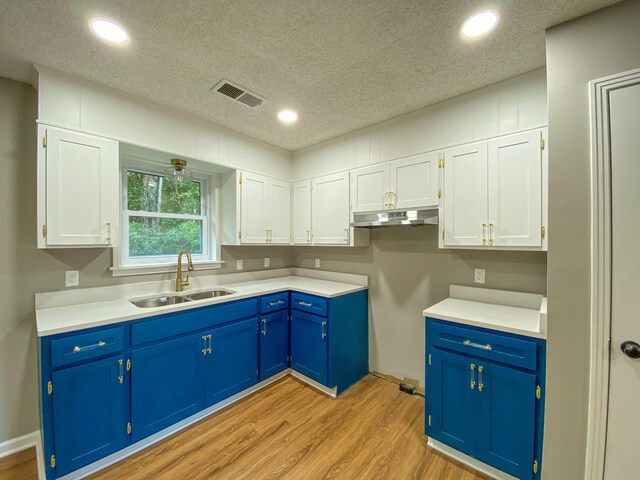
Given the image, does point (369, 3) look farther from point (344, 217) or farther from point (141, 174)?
point (141, 174)

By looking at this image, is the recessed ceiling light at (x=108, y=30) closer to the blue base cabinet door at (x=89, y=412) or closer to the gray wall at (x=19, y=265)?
the gray wall at (x=19, y=265)

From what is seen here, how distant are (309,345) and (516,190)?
6.97 feet

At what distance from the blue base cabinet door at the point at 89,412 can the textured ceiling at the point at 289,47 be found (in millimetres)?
1866

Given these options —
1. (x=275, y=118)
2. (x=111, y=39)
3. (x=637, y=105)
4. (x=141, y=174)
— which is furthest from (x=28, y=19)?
(x=637, y=105)

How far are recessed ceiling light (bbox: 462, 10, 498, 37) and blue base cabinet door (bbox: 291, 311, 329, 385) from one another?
2248 millimetres

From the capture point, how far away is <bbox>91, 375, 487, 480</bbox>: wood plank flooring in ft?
5.38

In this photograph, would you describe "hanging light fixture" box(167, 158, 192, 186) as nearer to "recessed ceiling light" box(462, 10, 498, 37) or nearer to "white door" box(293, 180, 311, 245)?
"white door" box(293, 180, 311, 245)

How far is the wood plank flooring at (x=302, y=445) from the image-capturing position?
1.64 meters

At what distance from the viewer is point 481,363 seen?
1.64m

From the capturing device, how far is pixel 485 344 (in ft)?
5.30

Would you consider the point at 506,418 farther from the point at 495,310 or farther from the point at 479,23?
the point at 479,23

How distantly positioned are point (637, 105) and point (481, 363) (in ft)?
4.93

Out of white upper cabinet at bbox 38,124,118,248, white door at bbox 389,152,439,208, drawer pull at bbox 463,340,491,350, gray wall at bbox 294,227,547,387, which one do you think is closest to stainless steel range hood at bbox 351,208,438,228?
white door at bbox 389,152,439,208

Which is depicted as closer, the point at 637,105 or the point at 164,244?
the point at 637,105
